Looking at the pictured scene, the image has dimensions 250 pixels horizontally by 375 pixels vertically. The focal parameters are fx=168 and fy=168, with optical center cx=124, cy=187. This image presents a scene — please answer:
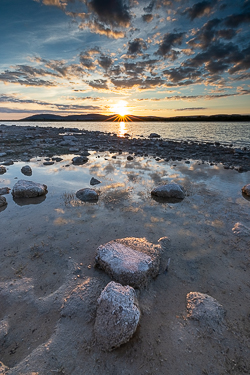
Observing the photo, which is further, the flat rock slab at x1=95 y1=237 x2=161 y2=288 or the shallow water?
the flat rock slab at x1=95 y1=237 x2=161 y2=288

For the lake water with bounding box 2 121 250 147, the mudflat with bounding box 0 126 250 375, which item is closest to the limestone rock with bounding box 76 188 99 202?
the mudflat with bounding box 0 126 250 375

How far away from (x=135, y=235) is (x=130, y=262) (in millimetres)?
1370

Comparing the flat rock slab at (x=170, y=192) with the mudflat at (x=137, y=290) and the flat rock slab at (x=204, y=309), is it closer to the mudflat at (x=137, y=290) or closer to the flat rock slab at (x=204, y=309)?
the mudflat at (x=137, y=290)

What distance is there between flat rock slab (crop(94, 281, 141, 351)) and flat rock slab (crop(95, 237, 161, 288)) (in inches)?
18.5

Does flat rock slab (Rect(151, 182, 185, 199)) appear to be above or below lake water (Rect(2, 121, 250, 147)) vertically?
below

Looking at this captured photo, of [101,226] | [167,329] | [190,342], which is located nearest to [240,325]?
[190,342]

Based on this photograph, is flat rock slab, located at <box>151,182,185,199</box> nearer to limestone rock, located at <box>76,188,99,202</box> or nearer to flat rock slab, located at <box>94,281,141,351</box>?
limestone rock, located at <box>76,188,99,202</box>

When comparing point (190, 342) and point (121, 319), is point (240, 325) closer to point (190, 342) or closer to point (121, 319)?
point (190, 342)

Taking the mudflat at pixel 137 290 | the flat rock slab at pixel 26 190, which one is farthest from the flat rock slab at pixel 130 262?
the flat rock slab at pixel 26 190

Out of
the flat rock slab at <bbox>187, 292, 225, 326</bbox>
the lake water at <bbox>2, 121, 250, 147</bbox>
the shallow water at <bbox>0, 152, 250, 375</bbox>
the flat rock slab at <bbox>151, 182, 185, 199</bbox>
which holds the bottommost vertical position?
the shallow water at <bbox>0, 152, 250, 375</bbox>

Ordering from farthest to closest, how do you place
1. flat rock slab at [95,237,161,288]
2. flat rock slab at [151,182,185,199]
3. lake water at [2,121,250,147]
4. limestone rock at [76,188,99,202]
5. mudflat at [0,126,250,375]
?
lake water at [2,121,250,147] < flat rock slab at [151,182,185,199] < limestone rock at [76,188,99,202] < flat rock slab at [95,237,161,288] < mudflat at [0,126,250,375]

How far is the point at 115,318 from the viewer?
2.34 m

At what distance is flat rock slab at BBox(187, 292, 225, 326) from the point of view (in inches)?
102

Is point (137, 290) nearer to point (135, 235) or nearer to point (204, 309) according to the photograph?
point (204, 309)
